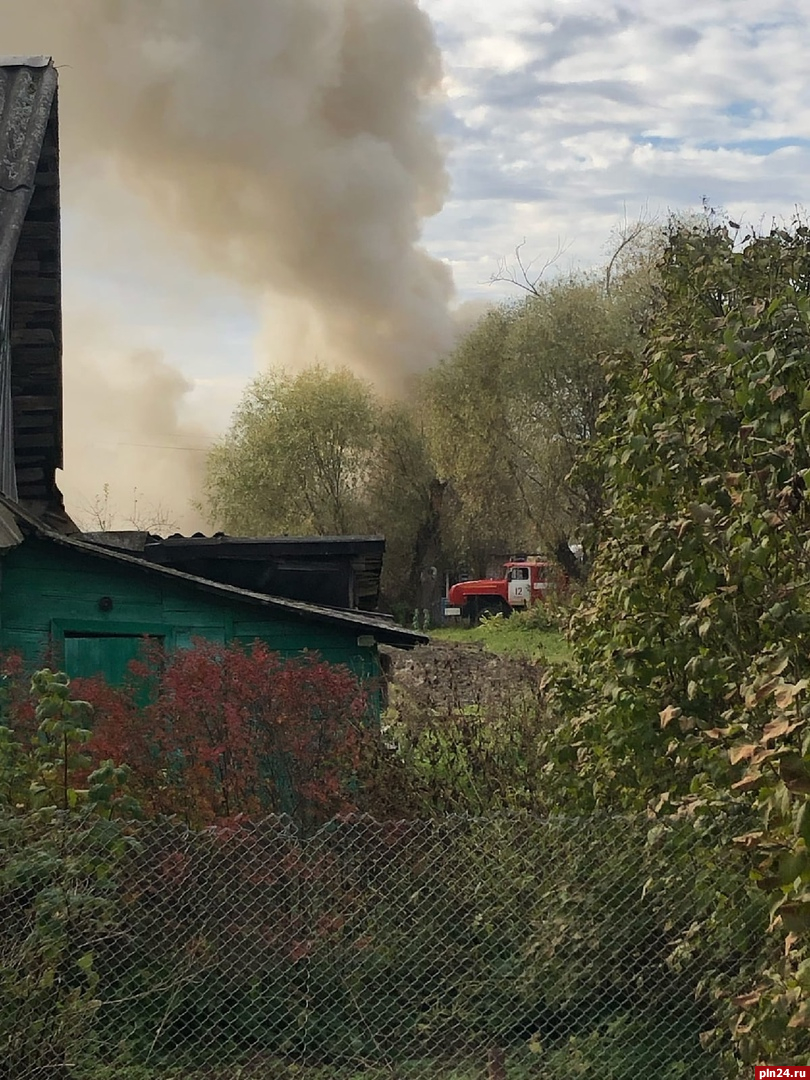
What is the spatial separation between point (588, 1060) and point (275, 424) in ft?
140

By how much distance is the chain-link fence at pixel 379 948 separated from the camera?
211 inches

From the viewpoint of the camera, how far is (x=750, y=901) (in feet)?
17.4

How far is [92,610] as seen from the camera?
10438 mm

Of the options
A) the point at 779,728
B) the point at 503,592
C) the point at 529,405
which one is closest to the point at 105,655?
the point at 779,728

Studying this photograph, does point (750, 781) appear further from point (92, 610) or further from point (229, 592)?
point (92, 610)

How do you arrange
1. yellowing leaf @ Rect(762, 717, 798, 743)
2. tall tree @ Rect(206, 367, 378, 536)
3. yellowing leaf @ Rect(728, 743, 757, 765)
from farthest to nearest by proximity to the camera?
tall tree @ Rect(206, 367, 378, 536) → yellowing leaf @ Rect(728, 743, 757, 765) → yellowing leaf @ Rect(762, 717, 798, 743)

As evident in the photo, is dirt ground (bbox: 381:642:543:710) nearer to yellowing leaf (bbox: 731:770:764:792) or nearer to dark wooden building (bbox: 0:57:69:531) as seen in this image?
dark wooden building (bbox: 0:57:69:531)

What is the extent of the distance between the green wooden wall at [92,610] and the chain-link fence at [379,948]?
4594mm

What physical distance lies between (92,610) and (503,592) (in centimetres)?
3180

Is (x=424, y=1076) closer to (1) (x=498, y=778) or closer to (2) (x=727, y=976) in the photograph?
(2) (x=727, y=976)

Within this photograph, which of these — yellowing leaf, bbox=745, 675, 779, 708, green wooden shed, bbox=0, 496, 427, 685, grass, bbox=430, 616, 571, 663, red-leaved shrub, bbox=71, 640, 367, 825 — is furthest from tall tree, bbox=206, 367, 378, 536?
yellowing leaf, bbox=745, 675, 779, 708

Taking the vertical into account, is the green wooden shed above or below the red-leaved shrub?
above

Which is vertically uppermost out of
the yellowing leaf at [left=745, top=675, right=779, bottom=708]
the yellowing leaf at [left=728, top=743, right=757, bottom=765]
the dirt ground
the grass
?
the yellowing leaf at [left=745, top=675, right=779, bottom=708]

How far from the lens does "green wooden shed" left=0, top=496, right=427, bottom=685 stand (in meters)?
10.2
